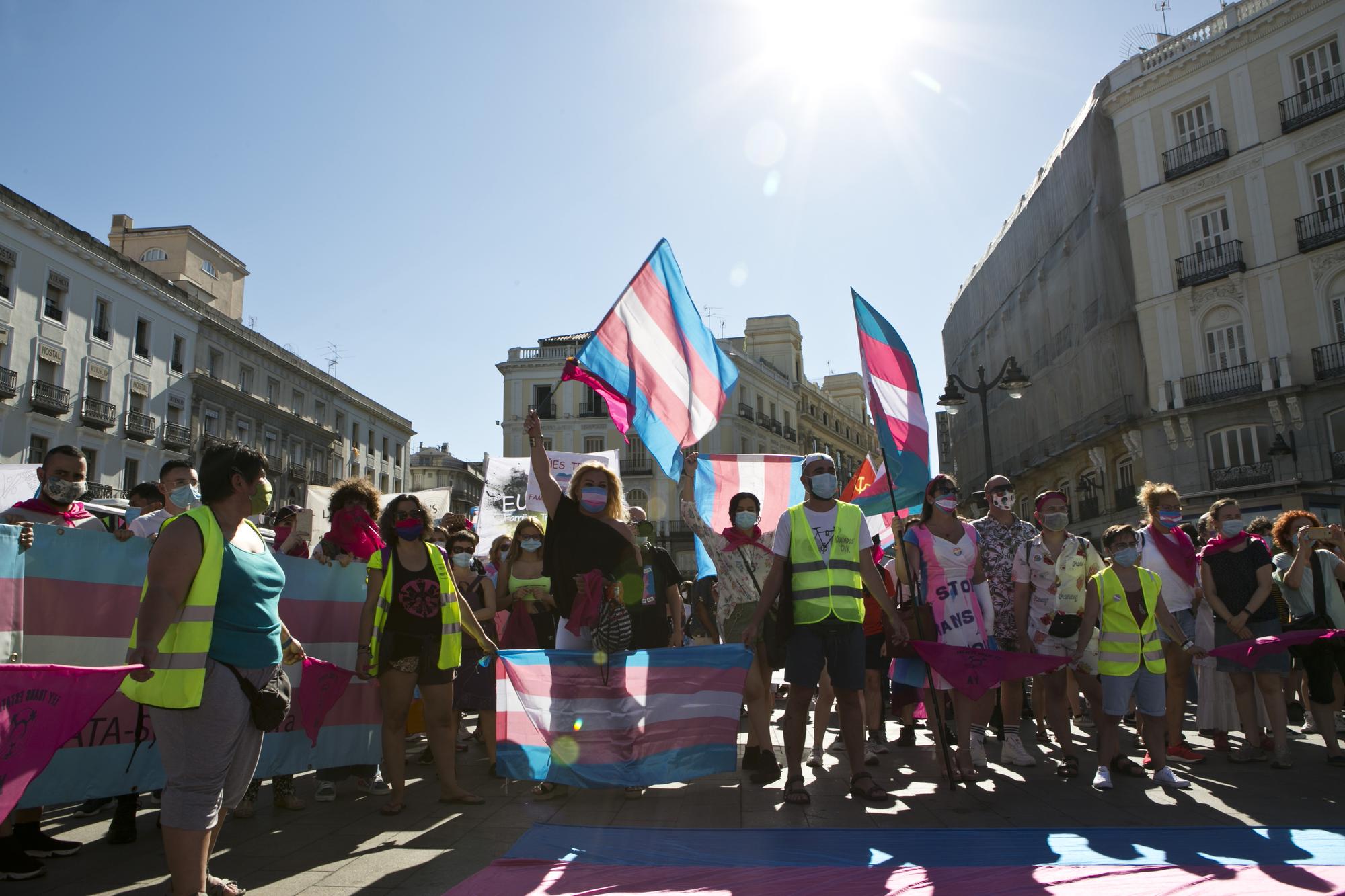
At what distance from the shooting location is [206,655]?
342 cm

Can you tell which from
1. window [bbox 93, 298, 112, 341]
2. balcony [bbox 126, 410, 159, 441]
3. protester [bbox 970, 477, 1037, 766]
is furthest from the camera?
balcony [bbox 126, 410, 159, 441]

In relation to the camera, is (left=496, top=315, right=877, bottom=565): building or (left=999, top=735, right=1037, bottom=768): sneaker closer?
(left=999, top=735, right=1037, bottom=768): sneaker

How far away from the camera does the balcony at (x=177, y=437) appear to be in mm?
40156

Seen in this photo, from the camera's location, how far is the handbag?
3529 millimetres

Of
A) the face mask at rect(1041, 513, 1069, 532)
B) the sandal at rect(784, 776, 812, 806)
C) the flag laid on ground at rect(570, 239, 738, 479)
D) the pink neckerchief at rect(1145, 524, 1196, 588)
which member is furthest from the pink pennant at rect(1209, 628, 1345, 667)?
the flag laid on ground at rect(570, 239, 738, 479)

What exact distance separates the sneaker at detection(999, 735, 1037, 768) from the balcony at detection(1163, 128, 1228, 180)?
27372 mm

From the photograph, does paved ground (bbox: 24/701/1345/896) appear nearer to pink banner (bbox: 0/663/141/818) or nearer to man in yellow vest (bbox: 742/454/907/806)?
man in yellow vest (bbox: 742/454/907/806)

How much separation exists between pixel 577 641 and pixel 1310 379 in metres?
27.0

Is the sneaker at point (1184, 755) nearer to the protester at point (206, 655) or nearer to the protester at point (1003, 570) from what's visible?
the protester at point (1003, 570)

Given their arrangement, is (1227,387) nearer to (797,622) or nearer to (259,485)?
(797,622)

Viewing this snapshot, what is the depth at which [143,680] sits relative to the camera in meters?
3.32

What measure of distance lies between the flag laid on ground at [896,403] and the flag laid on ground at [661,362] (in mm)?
1137

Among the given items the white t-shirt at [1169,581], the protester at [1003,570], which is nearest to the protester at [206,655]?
the protester at [1003,570]

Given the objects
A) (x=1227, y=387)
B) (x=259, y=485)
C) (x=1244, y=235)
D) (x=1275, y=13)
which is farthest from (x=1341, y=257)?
(x=259, y=485)
